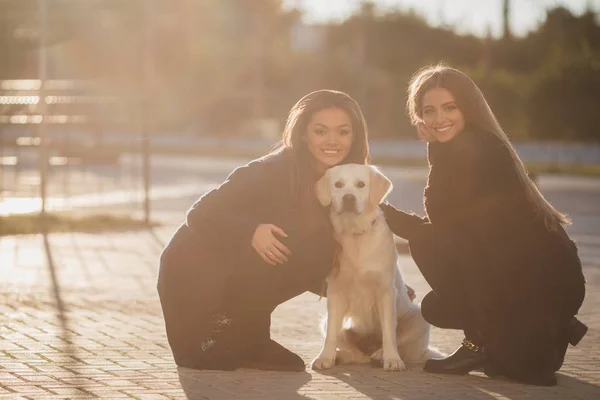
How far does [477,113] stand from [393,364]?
1.53 m

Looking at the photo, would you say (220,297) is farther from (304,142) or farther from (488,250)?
(488,250)

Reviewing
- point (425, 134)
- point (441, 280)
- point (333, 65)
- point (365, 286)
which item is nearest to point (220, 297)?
point (365, 286)

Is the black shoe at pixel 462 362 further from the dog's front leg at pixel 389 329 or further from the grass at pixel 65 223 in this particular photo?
the grass at pixel 65 223

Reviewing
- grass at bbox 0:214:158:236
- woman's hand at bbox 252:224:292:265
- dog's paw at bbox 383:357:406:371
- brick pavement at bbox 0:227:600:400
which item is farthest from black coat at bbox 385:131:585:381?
grass at bbox 0:214:158:236

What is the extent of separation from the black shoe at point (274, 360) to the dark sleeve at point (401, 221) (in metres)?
0.95

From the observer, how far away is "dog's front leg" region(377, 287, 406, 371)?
6.95m

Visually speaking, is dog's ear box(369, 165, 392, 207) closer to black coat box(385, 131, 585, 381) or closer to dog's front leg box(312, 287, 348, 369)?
black coat box(385, 131, 585, 381)

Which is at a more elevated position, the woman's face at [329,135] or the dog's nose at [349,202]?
the woman's face at [329,135]

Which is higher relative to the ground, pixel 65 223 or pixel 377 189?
pixel 377 189

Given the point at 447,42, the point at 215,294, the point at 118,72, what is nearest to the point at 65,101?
the point at 215,294

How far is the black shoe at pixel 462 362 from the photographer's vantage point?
689 centimetres

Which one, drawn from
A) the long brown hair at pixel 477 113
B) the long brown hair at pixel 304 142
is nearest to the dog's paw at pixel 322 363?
the long brown hair at pixel 304 142

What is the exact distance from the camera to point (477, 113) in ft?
22.6

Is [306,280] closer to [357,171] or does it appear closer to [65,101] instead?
[357,171]
